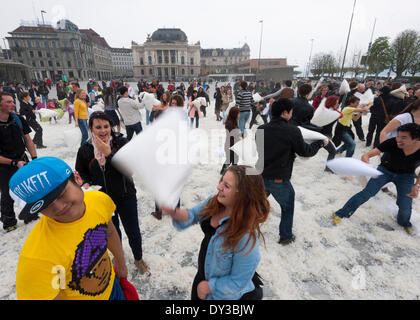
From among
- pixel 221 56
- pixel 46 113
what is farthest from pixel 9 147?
pixel 221 56

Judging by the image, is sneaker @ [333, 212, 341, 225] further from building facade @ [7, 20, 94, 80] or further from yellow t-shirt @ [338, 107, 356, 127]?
building facade @ [7, 20, 94, 80]

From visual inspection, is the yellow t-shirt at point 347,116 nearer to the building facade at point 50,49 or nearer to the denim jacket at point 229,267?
the denim jacket at point 229,267

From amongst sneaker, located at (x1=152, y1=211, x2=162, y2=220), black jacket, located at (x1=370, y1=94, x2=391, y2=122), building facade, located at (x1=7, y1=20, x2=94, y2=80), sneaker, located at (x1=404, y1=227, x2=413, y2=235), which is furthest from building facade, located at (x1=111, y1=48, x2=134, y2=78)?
sneaker, located at (x1=404, y1=227, x2=413, y2=235)

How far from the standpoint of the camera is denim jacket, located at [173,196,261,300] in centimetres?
129

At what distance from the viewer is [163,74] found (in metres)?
88.8

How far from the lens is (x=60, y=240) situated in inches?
45.7

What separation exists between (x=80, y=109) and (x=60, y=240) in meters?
6.29

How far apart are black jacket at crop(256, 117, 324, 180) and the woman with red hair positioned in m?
1.44

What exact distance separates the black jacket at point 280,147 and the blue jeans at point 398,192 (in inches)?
55.4

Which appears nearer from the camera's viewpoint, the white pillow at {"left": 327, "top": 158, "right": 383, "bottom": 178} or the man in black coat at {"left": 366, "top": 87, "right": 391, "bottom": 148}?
the white pillow at {"left": 327, "top": 158, "right": 383, "bottom": 178}

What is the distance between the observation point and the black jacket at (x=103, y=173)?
2137 mm

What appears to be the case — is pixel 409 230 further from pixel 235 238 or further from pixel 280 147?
pixel 235 238

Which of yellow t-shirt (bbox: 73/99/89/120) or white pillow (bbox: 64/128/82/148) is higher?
yellow t-shirt (bbox: 73/99/89/120)

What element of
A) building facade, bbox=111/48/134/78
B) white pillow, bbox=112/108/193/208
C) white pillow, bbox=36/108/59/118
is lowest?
white pillow, bbox=36/108/59/118
